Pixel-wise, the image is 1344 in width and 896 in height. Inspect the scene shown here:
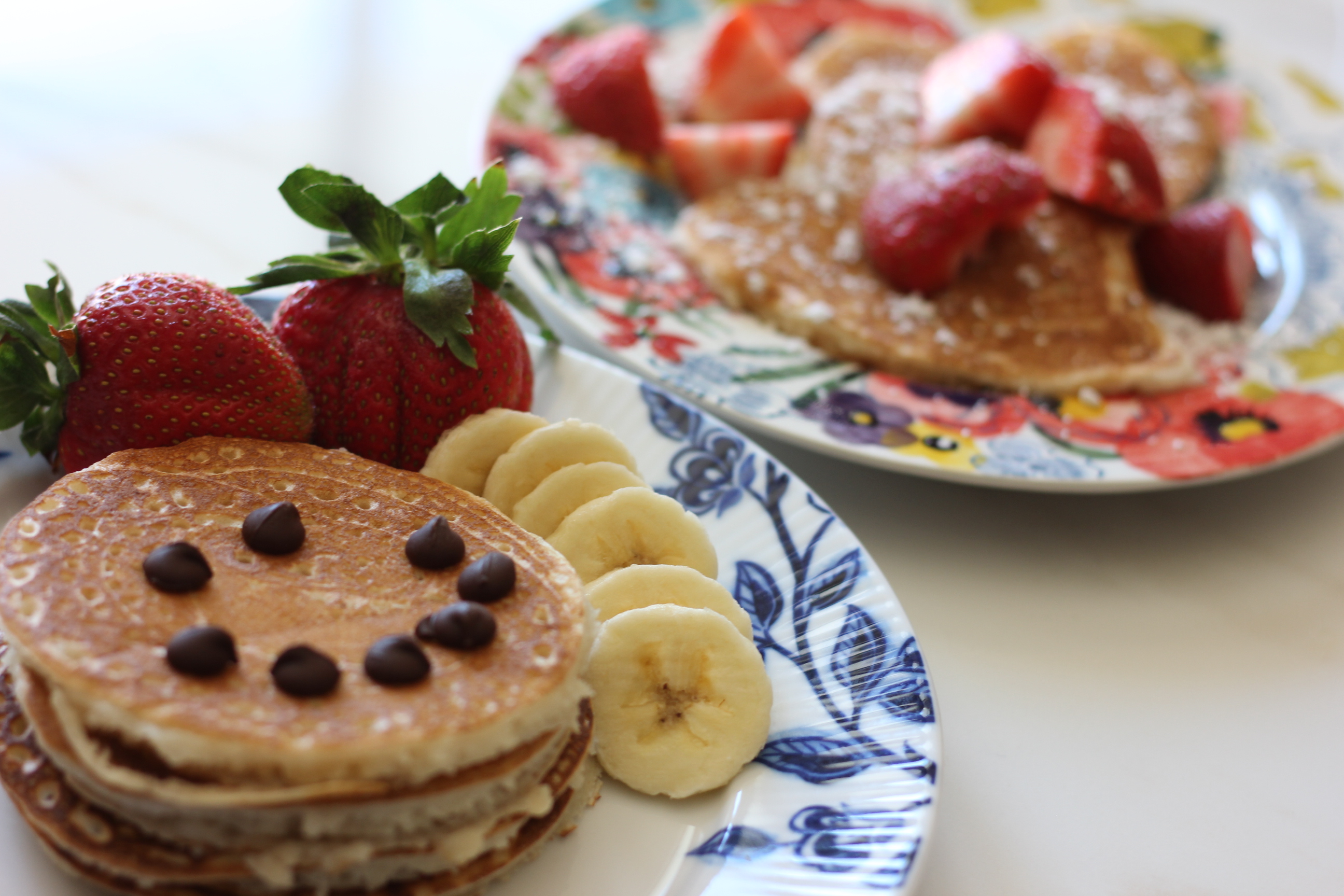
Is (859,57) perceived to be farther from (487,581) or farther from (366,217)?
(487,581)

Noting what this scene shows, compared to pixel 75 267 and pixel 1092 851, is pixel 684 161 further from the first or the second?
pixel 1092 851

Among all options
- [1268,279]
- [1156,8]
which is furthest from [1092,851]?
[1156,8]

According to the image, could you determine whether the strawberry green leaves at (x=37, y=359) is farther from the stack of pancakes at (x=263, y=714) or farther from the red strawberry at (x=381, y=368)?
the red strawberry at (x=381, y=368)

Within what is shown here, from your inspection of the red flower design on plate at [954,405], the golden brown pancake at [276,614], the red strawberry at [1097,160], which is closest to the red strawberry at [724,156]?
the red strawberry at [1097,160]

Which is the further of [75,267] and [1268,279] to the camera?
[1268,279]

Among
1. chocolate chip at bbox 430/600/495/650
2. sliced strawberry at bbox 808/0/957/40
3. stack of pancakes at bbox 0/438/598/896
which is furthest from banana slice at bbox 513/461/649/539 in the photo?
sliced strawberry at bbox 808/0/957/40

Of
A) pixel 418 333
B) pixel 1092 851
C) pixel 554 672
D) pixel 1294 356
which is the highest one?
pixel 418 333
